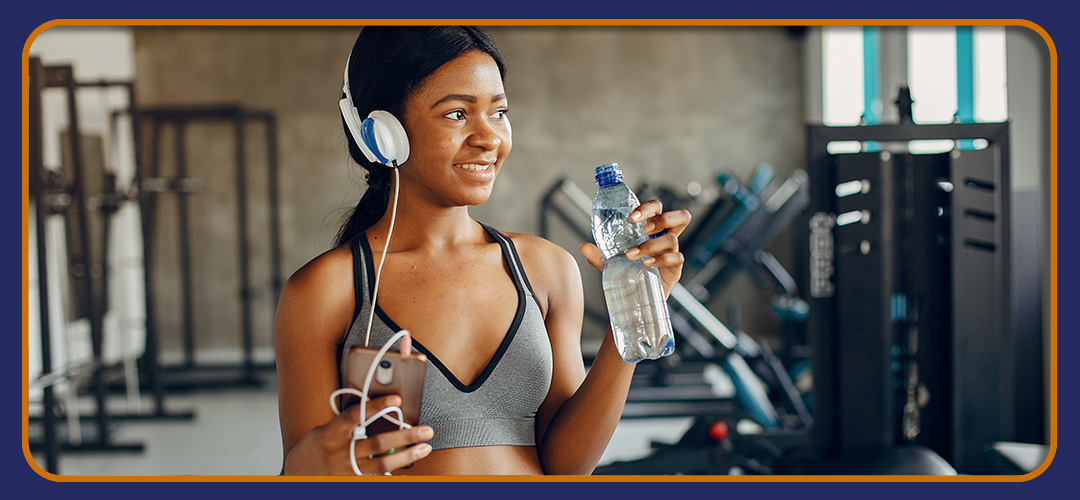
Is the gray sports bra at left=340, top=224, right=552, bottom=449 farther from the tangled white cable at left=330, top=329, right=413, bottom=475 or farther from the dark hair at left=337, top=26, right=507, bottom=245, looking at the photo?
the dark hair at left=337, top=26, right=507, bottom=245

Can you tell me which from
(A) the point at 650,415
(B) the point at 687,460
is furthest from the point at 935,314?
(A) the point at 650,415

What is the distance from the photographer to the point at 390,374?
819 millimetres

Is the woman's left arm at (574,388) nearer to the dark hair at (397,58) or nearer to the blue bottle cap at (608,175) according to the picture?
the blue bottle cap at (608,175)

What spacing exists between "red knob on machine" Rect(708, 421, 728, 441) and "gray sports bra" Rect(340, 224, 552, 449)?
1348 millimetres

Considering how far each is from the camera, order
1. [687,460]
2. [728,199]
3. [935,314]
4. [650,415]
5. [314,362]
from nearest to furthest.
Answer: [314,362]
[935,314]
[687,460]
[650,415]
[728,199]

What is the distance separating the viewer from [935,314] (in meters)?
1.77

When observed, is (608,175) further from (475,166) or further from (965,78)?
(965,78)

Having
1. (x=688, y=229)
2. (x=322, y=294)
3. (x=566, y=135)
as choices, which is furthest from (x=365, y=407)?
(x=566, y=135)

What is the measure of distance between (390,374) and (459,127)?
0.26m

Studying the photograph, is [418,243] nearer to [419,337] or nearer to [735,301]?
[419,337]

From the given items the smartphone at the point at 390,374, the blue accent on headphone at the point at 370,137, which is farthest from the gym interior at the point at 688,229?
the smartphone at the point at 390,374

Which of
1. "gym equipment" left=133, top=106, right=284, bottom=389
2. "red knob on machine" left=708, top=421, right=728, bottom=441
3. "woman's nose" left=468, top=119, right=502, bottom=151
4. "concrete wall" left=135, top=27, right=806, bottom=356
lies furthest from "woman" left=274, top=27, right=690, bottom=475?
"concrete wall" left=135, top=27, right=806, bottom=356

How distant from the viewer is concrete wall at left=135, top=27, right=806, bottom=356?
193 inches

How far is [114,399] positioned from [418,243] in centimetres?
379
